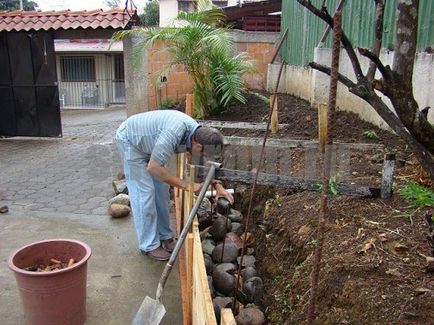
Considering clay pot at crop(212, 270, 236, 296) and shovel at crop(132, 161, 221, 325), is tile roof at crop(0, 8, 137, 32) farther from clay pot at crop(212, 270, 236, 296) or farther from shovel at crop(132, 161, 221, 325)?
shovel at crop(132, 161, 221, 325)

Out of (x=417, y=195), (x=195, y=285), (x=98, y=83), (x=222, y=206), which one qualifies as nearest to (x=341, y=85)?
(x=222, y=206)

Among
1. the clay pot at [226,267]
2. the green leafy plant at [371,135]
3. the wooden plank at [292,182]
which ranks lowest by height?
the clay pot at [226,267]

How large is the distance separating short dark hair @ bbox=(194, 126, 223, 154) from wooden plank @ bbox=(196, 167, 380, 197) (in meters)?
0.24

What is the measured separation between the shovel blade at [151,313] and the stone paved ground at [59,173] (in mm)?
2877

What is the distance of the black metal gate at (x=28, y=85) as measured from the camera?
970cm

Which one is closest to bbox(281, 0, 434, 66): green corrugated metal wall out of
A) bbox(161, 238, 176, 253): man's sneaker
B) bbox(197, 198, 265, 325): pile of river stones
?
bbox(197, 198, 265, 325): pile of river stones

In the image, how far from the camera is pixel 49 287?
2.92 meters

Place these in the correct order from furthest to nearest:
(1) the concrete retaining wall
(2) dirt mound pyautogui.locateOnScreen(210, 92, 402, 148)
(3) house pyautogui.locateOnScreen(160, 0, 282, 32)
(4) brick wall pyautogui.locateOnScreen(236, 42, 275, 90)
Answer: (3) house pyautogui.locateOnScreen(160, 0, 282, 32)
(4) brick wall pyautogui.locateOnScreen(236, 42, 275, 90)
(2) dirt mound pyautogui.locateOnScreen(210, 92, 402, 148)
(1) the concrete retaining wall

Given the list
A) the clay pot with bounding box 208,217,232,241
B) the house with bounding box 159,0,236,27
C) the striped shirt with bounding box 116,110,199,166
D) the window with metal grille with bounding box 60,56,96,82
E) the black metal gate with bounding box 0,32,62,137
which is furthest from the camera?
the house with bounding box 159,0,236,27

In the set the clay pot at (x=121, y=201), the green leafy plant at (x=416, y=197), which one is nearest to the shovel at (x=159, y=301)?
the green leafy plant at (x=416, y=197)

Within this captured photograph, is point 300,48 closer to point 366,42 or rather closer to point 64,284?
point 366,42

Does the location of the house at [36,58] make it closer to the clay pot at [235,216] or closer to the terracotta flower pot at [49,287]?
the clay pot at [235,216]

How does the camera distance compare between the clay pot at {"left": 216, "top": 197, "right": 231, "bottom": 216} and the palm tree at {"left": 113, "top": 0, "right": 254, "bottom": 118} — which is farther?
the palm tree at {"left": 113, "top": 0, "right": 254, "bottom": 118}

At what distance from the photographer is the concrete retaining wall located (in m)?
4.62
